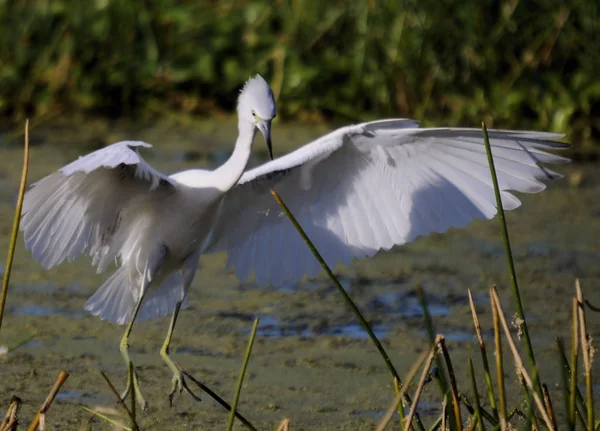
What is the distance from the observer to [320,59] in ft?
19.8

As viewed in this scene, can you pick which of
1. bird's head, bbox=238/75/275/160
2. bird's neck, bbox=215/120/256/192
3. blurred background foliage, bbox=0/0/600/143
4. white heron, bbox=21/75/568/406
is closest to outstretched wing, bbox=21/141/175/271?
white heron, bbox=21/75/568/406

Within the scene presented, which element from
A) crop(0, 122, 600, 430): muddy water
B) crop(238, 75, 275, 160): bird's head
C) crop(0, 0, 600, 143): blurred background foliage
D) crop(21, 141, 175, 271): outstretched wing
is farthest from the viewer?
crop(0, 0, 600, 143): blurred background foliage

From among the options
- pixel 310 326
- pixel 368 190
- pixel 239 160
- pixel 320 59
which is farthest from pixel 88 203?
pixel 320 59

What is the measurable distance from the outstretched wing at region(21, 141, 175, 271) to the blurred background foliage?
2.91 meters

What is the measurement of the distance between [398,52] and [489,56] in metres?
0.46

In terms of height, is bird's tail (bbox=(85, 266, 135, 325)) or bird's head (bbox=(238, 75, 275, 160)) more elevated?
bird's head (bbox=(238, 75, 275, 160))

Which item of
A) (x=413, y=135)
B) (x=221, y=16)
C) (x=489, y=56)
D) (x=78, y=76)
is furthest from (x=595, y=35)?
(x=413, y=135)

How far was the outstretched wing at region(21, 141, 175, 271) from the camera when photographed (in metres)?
2.45

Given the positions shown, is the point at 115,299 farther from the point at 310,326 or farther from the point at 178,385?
the point at 310,326

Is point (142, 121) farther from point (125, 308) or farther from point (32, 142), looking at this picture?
point (125, 308)

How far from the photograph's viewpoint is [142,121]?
611 centimetres

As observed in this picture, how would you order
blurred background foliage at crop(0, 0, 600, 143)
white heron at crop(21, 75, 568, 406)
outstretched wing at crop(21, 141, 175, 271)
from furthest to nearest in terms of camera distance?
blurred background foliage at crop(0, 0, 600, 143) → white heron at crop(21, 75, 568, 406) → outstretched wing at crop(21, 141, 175, 271)

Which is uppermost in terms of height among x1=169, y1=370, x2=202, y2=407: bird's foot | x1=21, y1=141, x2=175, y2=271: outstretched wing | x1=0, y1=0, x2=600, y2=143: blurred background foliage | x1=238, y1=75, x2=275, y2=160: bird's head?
x1=0, y1=0, x2=600, y2=143: blurred background foliage

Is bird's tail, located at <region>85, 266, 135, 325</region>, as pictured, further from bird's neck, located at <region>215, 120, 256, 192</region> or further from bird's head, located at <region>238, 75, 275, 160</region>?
bird's head, located at <region>238, 75, 275, 160</region>
